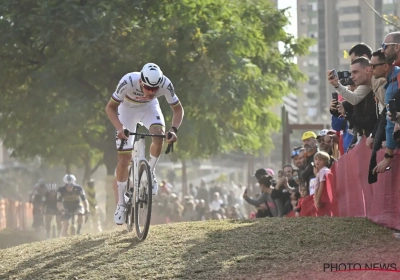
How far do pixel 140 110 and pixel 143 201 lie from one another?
1.23 m

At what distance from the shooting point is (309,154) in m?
14.0

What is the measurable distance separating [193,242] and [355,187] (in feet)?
8.35

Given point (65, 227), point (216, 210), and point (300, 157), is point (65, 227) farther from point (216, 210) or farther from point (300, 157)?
point (300, 157)

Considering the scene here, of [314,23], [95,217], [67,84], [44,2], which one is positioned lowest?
[95,217]

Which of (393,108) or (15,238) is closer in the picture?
(393,108)

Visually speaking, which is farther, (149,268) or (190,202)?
(190,202)

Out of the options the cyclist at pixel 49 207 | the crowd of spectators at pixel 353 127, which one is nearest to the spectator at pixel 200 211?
the cyclist at pixel 49 207

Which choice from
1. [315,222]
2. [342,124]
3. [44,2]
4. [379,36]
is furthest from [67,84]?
[379,36]

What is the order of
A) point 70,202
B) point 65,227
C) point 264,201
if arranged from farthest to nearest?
point 65,227 < point 70,202 < point 264,201

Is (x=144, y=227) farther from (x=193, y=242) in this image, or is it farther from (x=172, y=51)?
(x=172, y=51)

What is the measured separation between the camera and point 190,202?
1251 inches

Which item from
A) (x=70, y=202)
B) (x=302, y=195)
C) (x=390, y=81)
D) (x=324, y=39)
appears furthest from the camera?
(x=324, y=39)

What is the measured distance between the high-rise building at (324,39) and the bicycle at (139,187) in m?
81.7

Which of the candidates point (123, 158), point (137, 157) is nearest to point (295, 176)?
point (123, 158)
